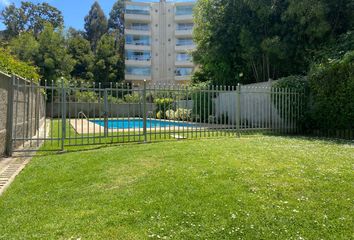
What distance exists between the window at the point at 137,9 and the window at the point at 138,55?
5.77m

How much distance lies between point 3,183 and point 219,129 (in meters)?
8.36

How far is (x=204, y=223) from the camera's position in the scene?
396 cm

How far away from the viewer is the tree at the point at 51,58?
35188 mm

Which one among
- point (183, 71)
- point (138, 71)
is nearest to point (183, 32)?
point (183, 71)

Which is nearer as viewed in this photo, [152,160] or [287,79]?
[152,160]

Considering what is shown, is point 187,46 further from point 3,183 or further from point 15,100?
point 3,183

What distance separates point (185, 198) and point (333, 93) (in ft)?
34.2

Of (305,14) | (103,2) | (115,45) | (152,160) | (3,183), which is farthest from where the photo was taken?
(103,2)

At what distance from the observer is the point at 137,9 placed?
48344 millimetres

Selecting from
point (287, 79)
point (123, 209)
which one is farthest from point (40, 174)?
point (287, 79)

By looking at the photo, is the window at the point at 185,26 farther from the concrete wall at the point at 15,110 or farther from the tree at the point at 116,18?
the concrete wall at the point at 15,110

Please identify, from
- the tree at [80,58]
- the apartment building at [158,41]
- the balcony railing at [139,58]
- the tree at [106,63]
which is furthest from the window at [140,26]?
the tree at [80,58]

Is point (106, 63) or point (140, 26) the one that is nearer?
point (106, 63)

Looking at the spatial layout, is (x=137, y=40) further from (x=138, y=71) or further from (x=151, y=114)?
(x=151, y=114)
